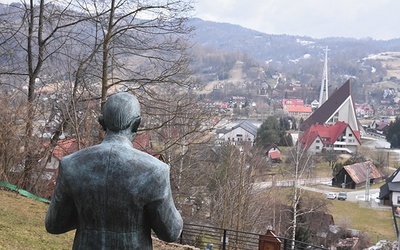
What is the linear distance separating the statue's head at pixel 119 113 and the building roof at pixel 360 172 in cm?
3887

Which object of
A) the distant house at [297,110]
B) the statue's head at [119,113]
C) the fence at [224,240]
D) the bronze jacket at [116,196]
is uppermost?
the statue's head at [119,113]

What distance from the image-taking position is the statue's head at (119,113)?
6.82 ft

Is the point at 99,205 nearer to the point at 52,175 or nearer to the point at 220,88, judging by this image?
the point at 52,175

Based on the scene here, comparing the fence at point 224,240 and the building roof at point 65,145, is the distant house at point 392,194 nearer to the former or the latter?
the fence at point 224,240

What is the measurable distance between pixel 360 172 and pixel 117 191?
41.7m

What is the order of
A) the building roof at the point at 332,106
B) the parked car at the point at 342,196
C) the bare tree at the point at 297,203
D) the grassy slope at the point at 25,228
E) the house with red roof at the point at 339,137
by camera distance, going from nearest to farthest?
the grassy slope at the point at 25,228 → the bare tree at the point at 297,203 → the parked car at the point at 342,196 → the house with red roof at the point at 339,137 → the building roof at the point at 332,106

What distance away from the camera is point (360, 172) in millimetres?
40625

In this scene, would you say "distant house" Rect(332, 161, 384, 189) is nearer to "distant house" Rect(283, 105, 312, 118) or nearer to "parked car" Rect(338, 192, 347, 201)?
"parked car" Rect(338, 192, 347, 201)

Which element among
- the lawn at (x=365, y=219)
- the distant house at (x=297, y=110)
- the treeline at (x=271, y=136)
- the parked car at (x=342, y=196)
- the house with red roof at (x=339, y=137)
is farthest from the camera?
the distant house at (x=297, y=110)

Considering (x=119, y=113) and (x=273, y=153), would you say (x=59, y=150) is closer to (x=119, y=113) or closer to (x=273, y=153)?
(x=119, y=113)

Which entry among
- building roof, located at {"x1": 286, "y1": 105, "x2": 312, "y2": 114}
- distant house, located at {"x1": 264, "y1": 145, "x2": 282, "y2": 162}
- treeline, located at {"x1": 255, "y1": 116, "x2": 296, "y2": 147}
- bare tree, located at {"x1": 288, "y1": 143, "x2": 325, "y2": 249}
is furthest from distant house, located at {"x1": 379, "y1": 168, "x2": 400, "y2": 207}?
building roof, located at {"x1": 286, "y1": 105, "x2": 312, "y2": 114}

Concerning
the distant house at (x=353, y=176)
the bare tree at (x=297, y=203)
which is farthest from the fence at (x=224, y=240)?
the distant house at (x=353, y=176)

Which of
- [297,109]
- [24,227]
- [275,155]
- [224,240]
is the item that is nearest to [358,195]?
[275,155]

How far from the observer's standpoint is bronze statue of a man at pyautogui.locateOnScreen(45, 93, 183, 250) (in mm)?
2020
